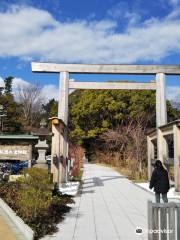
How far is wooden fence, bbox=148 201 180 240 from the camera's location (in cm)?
487

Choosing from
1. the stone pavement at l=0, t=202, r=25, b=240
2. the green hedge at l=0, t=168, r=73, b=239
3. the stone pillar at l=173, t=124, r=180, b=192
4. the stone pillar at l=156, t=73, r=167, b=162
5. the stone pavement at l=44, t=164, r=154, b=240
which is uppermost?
the stone pillar at l=156, t=73, r=167, b=162

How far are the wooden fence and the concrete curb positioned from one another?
9.27 feet

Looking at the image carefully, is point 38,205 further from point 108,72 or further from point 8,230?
point 108,72

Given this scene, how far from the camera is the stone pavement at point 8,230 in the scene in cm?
701

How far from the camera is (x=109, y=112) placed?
137 feet

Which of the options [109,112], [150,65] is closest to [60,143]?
[150,65]

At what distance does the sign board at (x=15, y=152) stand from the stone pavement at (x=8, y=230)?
6.35 meters

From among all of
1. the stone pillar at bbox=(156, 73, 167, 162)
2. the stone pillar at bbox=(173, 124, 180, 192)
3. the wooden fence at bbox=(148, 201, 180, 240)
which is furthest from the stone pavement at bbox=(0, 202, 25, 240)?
the stone pillar at bbox=(156, 73, 167, 162)

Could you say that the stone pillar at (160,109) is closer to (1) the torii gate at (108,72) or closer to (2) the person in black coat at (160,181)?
(1) the torii gate at (108,72)

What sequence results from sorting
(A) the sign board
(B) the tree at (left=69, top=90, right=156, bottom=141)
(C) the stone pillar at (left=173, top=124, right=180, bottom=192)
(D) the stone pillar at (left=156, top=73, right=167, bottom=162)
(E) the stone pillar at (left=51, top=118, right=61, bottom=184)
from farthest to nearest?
(B) the tree at (left=69, top=90, right=156, bottom=141) → (D) the stone pillar at (left=156, top=73, right=167, bottom=162) → (A) the sign board → (E) the stone pillar at (left=51, top=118, right=61, bottom=184) → (C) the stone pillar at (left=173, top=124, right=180, bottom=192)

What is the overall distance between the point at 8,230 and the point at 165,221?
404 cm

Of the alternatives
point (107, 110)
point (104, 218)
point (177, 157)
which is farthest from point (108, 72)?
point (107, 110)

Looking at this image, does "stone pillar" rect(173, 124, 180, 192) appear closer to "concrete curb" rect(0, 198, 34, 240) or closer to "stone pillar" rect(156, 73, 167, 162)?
"stone pillar" rect(156, 73, 167, 162)

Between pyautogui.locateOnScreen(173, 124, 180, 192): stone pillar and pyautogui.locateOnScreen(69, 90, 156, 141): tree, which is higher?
pyautogui.locateOnScreen(69, 90, 156, 141): tree
